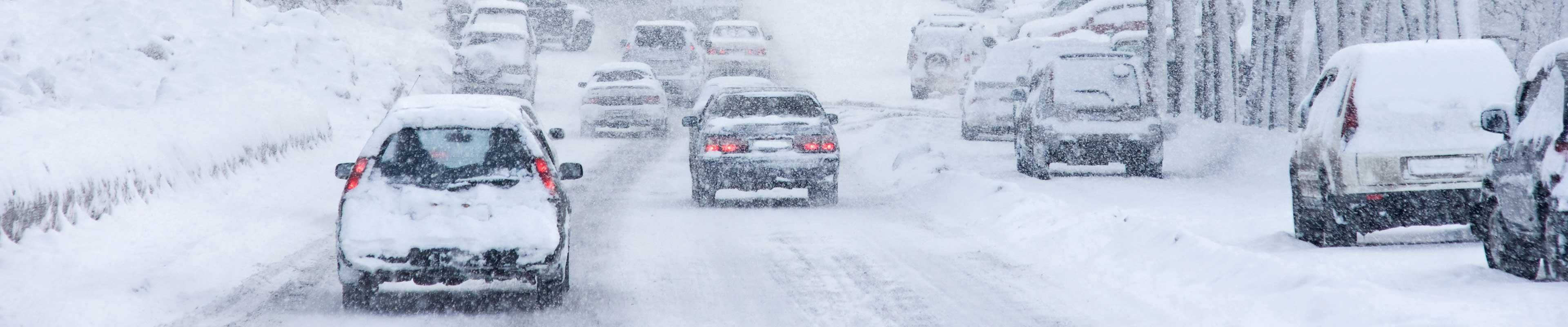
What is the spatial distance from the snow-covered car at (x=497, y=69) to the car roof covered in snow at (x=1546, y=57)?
21.9m

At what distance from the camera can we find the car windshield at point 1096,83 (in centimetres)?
1864

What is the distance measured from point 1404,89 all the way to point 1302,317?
320 cm

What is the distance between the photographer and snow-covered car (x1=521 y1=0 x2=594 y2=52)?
4247 cm

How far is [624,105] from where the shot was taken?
26.4 metres

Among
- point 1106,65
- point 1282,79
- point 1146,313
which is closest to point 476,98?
point 1146,313

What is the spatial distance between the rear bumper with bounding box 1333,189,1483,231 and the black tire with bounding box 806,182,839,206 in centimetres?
614

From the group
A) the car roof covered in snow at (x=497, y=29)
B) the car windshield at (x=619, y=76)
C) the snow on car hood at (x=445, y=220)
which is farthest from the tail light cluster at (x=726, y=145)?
the car roof covered in snow at (x=497, y=29)

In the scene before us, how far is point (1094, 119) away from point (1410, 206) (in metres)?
8.01

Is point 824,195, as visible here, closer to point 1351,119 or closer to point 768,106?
point 768,106

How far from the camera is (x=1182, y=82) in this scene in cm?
2492

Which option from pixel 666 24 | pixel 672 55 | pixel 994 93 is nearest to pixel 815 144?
pixel 994 93

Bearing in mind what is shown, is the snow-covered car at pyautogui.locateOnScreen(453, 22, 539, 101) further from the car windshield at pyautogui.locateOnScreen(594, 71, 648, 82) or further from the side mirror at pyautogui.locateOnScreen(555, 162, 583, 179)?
the side mirror at pyautogui.locateOnScreen(555, 162, 583, 179)

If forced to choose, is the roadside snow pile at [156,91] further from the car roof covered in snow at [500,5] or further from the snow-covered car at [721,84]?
the snow-covered car at [721,84]

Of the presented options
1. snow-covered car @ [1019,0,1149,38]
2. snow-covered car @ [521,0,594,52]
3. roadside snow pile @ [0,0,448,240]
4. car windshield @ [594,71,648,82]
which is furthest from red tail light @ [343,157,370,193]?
snow-covered car @ [521,0,594,52]
